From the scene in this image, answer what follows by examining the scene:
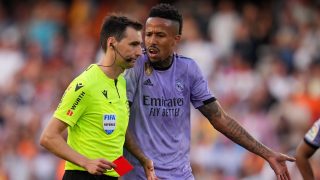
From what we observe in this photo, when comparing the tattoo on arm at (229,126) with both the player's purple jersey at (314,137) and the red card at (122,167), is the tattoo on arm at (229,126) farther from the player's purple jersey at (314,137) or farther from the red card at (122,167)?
the red card at (122,167)

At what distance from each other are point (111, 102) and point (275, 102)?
6.79 metres

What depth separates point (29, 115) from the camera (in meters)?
17.1

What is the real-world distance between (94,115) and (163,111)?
0.81m

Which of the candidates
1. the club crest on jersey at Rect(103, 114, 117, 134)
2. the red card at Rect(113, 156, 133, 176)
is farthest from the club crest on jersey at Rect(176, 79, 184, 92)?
the red card at Rect(113, 156, 133, 176)

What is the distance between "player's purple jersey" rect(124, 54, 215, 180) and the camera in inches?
356

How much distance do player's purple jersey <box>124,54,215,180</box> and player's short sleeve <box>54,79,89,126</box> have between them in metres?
0.63

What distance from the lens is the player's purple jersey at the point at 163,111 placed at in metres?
9.05

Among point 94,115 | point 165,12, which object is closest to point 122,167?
point 94,115

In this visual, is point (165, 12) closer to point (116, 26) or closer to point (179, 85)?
point (116, 26)

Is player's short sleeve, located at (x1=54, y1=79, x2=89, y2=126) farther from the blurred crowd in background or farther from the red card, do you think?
the blurred crowd in background

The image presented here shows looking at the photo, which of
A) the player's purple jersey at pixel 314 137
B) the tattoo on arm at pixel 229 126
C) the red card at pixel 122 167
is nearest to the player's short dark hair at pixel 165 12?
the tattoo on arm at pixel 229 126

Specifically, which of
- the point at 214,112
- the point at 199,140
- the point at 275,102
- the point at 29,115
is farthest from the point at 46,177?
the point at 214,112

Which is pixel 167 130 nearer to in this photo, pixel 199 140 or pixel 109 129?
pixel 109 129

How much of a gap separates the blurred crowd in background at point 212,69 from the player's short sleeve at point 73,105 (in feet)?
17.9
